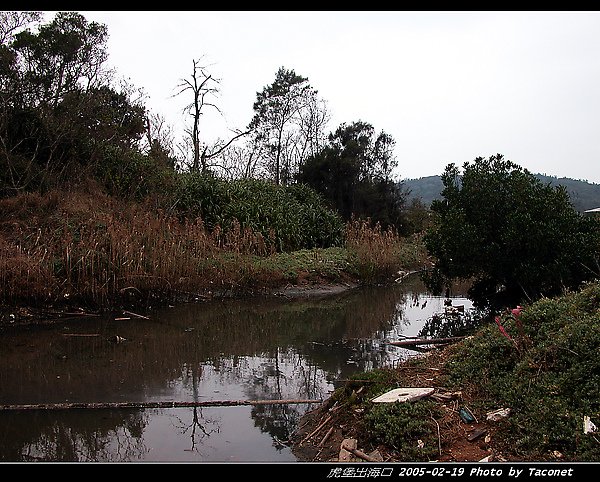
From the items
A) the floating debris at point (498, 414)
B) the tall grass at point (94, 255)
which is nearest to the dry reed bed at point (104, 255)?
the tall grass at point (94, 255)

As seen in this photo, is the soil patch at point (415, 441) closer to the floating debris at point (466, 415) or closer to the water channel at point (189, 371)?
the floating debris at point (466, 415)

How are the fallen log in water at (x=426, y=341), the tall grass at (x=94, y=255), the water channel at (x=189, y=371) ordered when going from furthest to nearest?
the tall grass at (x=94, y=255) < the fallen log in water at (x=426, y=341) < the water channel at (x=189, y=371)

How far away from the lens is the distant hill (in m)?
16.5

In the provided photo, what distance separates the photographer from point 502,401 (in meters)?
4.37

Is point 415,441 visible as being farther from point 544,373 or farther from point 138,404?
point 138,404

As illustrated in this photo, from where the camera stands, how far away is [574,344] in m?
4.46

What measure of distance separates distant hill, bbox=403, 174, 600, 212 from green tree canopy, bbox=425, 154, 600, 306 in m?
0.76

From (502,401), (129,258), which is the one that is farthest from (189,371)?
(129,258)

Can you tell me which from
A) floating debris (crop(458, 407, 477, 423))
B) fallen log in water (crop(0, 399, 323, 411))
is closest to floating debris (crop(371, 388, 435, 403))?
floating debris (crop(458, 407, 477, 423))

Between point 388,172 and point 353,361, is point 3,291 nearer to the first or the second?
point 353,361

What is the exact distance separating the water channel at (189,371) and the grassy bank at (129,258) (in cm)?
58

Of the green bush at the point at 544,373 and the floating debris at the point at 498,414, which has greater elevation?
the green bush at the point at 544,373

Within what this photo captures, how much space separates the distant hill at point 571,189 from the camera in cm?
1646
